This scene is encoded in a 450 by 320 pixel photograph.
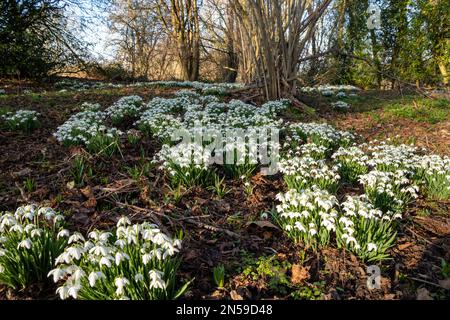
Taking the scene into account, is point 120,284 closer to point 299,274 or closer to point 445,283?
point 299,274

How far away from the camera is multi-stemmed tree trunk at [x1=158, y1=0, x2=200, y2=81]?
1777 cm

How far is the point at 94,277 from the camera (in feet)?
5.77

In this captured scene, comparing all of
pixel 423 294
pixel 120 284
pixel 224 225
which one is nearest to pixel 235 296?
pixel 120 284

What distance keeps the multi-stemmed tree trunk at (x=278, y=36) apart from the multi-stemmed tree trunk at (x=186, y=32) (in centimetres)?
1004

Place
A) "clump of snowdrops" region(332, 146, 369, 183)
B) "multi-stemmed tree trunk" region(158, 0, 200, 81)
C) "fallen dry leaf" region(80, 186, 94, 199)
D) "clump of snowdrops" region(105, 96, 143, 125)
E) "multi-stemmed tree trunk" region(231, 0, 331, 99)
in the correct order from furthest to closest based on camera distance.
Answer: "multi-stemmed tree trunk" region(158, 0, 200, 81)
"multi-stemmed tree trunk" region(231, 0, 331, 99)
"clump of snowdrops" region(105, 96, 143, 125)
"clump of snowdrops" region(332, 146, 369, 183)
"fallen dry leaf" region(80, 186, 94, 199)

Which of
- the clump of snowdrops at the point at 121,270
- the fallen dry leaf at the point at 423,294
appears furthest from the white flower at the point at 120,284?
the fallen dry leaf at the point at 423,294

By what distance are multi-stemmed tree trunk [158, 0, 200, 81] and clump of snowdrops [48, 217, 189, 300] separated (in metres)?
17.1

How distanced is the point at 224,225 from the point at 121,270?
1362 millimetres

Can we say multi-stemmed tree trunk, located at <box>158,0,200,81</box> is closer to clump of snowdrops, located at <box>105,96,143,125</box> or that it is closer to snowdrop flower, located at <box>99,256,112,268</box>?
clump of snowdrops, located at <box>105,96,143,125</box>

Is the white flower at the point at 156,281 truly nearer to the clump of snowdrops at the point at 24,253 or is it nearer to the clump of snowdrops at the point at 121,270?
the clump of snowdrops at the point at 121,270

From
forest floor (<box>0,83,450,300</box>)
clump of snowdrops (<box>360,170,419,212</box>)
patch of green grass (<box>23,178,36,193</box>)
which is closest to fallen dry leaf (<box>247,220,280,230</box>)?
forest floor (<box>0,83,450,300</box>)
